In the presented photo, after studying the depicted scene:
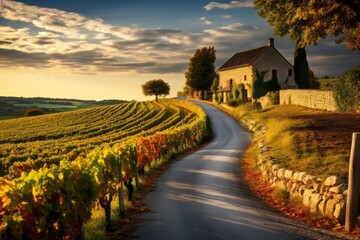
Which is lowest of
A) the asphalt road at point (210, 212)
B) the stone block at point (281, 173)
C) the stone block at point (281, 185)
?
the asphalt road at point (210, 212)

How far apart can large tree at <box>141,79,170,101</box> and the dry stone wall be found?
97348 mm

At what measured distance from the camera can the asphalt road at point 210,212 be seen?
11320mm

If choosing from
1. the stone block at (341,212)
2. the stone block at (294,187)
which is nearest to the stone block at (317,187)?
the stone block at (294,187)

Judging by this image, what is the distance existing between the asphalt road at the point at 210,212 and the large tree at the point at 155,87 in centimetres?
9126

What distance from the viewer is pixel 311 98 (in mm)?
43938

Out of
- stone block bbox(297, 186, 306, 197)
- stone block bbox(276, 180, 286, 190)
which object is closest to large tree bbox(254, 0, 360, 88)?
stone block bbox(276, 180, 286, 190)

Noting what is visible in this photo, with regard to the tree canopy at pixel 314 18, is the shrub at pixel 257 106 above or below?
below

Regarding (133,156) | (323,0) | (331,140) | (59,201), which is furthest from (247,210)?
(323,0)

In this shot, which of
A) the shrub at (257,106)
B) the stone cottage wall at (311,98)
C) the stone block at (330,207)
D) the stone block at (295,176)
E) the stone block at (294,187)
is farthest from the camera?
the shrub at (257,106)

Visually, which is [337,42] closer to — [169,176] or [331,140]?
[331,140]

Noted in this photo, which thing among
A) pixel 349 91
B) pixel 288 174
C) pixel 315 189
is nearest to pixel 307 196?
pixel 315 189

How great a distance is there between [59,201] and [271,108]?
47.8 metres

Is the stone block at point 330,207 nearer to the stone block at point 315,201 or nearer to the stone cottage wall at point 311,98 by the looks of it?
the stone block at point 315,201

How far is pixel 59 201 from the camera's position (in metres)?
8.91
